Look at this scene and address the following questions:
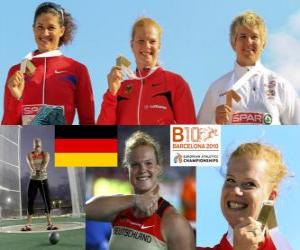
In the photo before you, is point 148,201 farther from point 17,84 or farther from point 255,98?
point 17,84

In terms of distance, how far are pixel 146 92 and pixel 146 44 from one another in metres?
0.42

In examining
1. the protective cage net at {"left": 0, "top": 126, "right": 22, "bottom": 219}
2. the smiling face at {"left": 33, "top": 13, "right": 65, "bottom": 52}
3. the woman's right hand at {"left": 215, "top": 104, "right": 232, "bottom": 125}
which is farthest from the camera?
the smiling face at {"left": 33, "top": 13, "right": 65, "bottom": 52}

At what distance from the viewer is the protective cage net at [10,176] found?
17.9ft

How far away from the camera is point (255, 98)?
5.88 m

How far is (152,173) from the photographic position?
17.8 ft

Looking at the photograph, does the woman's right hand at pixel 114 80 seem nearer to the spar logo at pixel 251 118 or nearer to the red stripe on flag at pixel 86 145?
the red stripe on flag at pixel 86 145

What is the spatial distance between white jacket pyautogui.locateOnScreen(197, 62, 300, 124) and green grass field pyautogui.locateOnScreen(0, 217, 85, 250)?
1.43 metres

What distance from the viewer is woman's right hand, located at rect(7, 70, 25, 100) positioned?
5914 mm

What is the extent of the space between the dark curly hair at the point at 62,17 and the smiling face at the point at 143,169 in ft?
4.73

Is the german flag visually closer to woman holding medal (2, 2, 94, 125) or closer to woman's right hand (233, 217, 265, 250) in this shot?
woman holding medal (2, 2, 94, 125)

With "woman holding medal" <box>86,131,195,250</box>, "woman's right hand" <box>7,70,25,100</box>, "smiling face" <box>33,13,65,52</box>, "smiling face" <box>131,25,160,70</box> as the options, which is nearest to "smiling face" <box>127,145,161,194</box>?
"woman holding medal" <box>86,131,195,250</box>

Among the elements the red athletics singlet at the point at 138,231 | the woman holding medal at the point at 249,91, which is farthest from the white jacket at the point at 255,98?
the red athletics singlet at the point at 138,231

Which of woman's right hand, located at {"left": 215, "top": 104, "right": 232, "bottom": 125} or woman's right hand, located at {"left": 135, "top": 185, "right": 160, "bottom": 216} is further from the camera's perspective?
woman's right hand, located at {"left": 215, "top": 104, "right": 232, "bottom": 125}

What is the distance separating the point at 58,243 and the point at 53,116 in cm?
108
